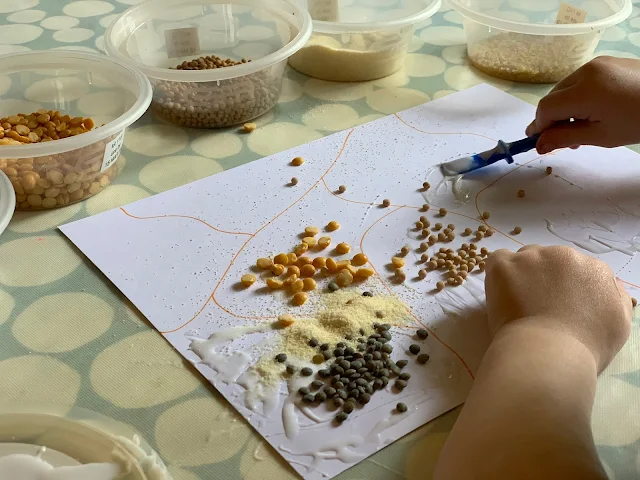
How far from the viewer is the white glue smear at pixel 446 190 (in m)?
0.91

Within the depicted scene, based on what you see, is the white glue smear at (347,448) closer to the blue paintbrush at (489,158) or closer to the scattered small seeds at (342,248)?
the scattered small seeds at (342,248)

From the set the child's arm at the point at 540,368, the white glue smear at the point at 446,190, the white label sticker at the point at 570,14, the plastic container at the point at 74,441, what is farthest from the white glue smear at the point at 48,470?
the white label sticker at the point at 570,14

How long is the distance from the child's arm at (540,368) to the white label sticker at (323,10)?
0.65 metres

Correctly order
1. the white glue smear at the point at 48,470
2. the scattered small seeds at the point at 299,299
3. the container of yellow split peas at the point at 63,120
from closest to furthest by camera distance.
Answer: the white glue smear at the point at 48,470, the scattered small seeds at the point at 299,299, the container of yellow split peas at the point at 63,120

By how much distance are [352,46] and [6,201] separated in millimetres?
631

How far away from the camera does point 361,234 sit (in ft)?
2.79

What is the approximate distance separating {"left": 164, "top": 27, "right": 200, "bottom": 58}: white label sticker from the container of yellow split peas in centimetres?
16

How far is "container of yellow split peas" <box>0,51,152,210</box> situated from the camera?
85 centimetres

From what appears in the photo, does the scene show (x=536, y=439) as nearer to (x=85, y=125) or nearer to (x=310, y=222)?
(x=310, y=222)

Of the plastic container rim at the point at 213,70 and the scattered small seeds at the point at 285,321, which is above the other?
the plastic container rim at the point at 213,70

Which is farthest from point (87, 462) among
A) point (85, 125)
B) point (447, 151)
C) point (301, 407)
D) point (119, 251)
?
point (447, 151)

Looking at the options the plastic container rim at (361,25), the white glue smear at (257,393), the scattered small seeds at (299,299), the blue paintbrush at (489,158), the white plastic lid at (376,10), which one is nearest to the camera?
the white glue smear at (257,393)

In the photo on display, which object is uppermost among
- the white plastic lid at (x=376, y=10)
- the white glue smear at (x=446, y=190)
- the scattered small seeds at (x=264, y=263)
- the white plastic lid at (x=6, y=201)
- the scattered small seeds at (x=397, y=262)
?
the white plastic lid at (x=6, y=201)

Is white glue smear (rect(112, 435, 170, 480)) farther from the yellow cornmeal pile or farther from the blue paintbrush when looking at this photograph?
the blue paintbrush
